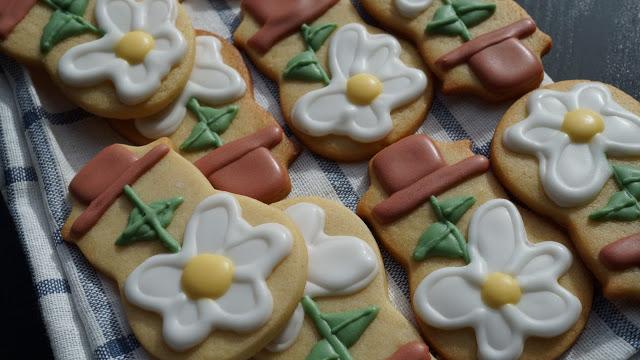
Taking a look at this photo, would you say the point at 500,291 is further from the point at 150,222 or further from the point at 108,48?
the point at 108,48

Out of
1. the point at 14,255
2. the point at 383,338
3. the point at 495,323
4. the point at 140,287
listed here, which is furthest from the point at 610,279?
the point at 14,255

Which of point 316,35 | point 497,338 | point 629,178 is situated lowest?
point 497,338

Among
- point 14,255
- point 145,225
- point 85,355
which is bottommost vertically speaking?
point 14,255

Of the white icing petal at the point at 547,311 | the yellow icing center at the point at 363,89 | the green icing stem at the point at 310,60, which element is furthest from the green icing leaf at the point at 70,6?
the white icing petal at the point at 547,311

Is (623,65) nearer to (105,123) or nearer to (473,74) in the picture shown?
(473,74)

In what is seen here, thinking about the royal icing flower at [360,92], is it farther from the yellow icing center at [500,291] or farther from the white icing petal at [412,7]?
the yellow icing center at [500,291]

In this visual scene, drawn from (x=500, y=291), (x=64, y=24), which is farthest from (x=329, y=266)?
(x=64, y=24)
